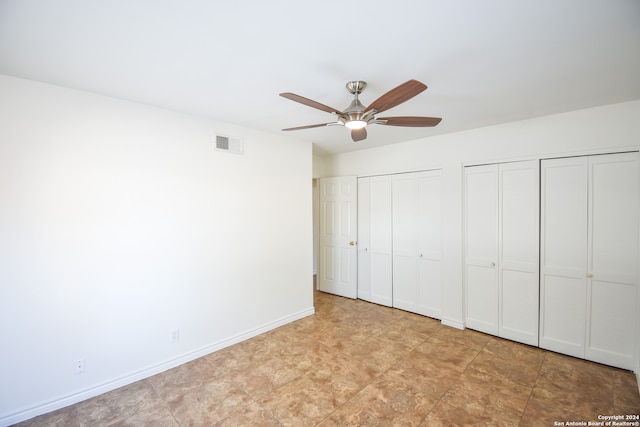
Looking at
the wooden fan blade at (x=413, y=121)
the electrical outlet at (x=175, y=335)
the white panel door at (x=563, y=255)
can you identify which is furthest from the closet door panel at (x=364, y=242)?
the electrical outlet at (x=175, y=335)

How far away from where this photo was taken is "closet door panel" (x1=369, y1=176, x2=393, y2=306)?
434 cm

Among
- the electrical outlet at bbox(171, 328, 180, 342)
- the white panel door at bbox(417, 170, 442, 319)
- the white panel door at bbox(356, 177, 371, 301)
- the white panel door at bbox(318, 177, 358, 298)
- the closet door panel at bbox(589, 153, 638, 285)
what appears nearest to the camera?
the closet door panel at bbox(589, 153, 638, 285)

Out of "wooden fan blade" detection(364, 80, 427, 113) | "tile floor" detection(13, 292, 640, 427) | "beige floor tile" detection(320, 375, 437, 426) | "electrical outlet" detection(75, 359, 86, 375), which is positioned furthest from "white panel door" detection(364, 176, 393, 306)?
"electrical outlet" detection(75, 359, 86, 375)

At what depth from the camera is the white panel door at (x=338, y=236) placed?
473 cm

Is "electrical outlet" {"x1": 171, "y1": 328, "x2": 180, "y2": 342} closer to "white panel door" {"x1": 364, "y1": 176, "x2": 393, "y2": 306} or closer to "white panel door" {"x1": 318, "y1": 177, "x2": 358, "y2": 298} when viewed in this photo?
"white panel door" {"x1": 318, "y1": 177, "x2": 358, "y2": 298}

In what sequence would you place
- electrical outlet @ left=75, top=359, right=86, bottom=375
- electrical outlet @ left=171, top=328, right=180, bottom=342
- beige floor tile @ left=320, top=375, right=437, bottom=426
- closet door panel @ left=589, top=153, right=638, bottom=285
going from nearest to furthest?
beige floor tile @ left=320, top=375, right=437, bottom=426 → electrical outlet @ left=75, top=359, right=86, bottom=375 → closet door panel @ left=589, top=153, right=638, bottom=285 → electrical outlet @ left=171, top=328, right=180, bottom=342

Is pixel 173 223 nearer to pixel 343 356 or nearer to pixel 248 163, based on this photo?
pixel 248 163

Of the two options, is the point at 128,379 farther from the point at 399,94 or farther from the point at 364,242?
the point at 364,242

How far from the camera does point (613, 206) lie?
8.67ft

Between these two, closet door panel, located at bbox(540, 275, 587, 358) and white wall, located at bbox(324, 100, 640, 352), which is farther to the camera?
closet door panel, located at bbox(540, 275, 587, 358)

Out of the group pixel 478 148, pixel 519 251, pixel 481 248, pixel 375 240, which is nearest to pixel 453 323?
pixel 481 248

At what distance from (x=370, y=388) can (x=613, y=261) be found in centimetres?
262

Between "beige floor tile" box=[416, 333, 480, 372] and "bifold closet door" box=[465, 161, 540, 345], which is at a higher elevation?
"bifold closet door" box=[465, 161, 540, 345]

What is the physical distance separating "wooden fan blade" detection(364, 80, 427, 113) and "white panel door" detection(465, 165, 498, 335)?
7.29 feet
